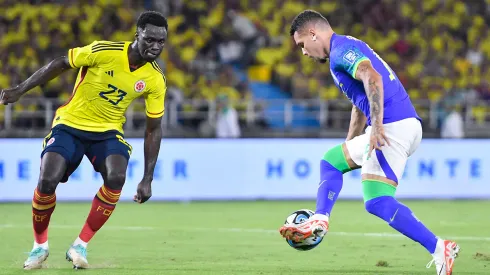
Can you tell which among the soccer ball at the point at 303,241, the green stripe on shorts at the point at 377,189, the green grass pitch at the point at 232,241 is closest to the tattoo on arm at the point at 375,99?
the green stripe on shorts at the point at 377,189

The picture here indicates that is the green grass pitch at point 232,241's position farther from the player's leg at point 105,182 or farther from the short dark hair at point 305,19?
the short dark hair at point 305,19

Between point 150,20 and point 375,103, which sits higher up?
point 150,20

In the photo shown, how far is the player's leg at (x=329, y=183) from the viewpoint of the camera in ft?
23.8

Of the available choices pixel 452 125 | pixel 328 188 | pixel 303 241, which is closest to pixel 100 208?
pixel 303 241

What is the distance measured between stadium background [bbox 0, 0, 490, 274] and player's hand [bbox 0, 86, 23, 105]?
4.63ft

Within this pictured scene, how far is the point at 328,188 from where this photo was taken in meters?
7.59

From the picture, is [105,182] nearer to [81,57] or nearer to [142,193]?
[142,193]

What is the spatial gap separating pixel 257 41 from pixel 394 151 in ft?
50.6

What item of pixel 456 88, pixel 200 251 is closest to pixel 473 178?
pixel 456 88

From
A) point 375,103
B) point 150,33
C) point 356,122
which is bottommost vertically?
point 356,122

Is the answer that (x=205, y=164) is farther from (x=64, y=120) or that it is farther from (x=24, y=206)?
(x=64, y=120)

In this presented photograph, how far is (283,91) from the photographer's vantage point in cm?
2200

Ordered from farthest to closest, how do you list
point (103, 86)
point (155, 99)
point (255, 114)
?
point (255, 114) → point (155, 99) → point (103, 86)

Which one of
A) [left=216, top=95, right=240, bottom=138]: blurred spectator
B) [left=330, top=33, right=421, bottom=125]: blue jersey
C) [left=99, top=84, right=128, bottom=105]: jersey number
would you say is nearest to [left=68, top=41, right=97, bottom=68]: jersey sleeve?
[left=99, top=84, right=128, bottom=105]: jersey number
